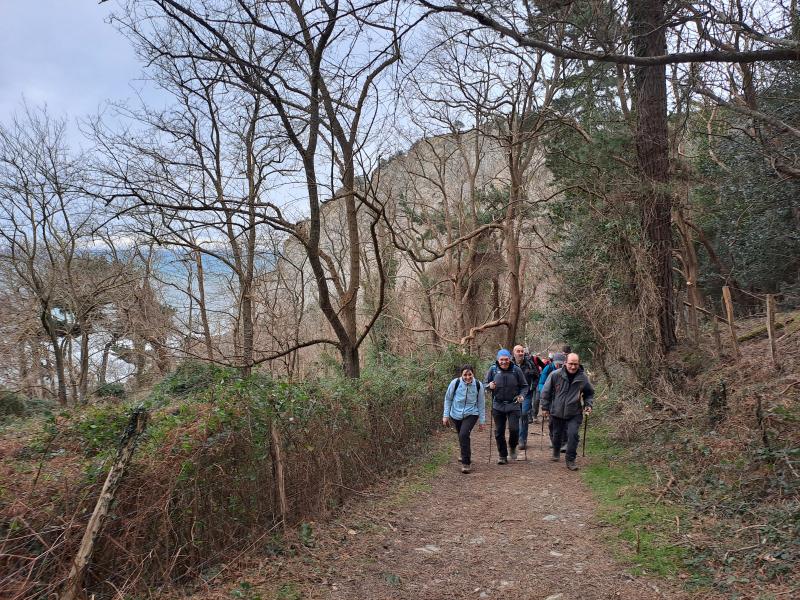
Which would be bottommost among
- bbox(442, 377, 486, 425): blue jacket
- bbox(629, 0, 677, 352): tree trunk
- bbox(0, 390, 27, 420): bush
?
bbox(442, 377, 486, 425): blue jacket

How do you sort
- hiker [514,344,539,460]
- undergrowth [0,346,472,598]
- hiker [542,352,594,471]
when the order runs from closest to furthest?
undergrowth [0,346,472,598]
hiker [542,352,594,471]
hiker [514,344,539,460]

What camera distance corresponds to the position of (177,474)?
4.57 metres

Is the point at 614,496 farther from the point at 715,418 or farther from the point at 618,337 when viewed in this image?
the point at 618,337

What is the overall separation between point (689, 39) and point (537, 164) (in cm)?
1698

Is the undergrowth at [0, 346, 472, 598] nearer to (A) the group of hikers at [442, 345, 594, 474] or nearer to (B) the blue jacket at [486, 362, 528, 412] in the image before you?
(A) the group of hikers at [442, 345, 594, 474]

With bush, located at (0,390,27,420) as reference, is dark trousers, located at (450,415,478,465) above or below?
below

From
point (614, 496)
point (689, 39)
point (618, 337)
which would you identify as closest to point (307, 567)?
point (614, 496)

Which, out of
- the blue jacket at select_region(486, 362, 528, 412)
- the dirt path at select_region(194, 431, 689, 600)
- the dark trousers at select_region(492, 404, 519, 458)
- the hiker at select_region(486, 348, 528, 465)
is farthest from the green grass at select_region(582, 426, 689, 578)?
the blue jacket at select_region(486, 362, 528, 412)

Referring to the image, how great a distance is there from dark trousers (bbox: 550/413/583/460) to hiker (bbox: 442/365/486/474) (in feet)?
4.48

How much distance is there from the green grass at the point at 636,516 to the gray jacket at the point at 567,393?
98cm

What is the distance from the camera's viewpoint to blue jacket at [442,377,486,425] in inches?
345

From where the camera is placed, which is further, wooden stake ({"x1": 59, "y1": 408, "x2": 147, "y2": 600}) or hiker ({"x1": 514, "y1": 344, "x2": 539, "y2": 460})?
hiker ({"x1": 514, "y1": 344, "x2": 539, "y2": 460})

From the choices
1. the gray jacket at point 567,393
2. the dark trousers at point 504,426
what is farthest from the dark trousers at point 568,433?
the dark trousers at point 504,426

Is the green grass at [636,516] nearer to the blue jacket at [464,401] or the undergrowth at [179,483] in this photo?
the blue jacket at [464,401]
